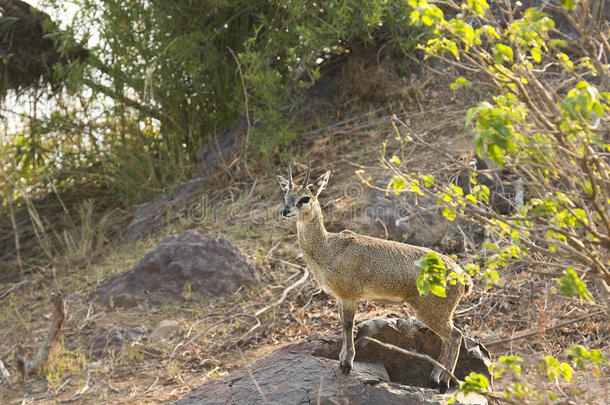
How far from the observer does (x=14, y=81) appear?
14922 millimetres

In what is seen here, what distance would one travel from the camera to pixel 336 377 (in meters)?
5.53

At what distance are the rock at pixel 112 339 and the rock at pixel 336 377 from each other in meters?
3.26

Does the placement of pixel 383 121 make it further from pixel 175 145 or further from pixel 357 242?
pixel 357 242

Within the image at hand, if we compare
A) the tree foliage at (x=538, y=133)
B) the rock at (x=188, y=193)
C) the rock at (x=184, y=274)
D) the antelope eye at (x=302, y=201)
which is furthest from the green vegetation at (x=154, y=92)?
the tree foliage at (x=538, y=133)

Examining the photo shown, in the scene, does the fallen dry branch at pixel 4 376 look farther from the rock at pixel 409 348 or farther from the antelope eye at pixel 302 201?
the antelope eye at pixel 302 201

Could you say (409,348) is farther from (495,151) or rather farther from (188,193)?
(188,193)

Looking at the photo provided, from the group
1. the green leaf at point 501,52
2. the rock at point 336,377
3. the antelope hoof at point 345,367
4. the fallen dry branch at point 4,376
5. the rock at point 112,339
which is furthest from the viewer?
the rock at point 112,339

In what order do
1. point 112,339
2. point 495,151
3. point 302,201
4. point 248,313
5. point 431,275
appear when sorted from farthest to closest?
point 248,313 → point 112,339 → point 302,201 → point 431,275 → point 495,151

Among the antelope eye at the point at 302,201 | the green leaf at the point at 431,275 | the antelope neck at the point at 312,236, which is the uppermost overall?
the antelope eye at the point at 302,201

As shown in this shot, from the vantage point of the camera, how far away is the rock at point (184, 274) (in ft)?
32.2

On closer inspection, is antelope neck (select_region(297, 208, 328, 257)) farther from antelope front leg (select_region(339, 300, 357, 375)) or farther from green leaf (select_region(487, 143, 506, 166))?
green leaf (select_region(487, 143, 506, 166))

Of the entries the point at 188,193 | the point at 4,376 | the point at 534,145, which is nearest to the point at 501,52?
the point at 534,145

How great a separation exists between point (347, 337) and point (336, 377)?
0.32m

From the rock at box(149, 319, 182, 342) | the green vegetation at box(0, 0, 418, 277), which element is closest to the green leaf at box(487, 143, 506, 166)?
the rock at box(149, 319, 182, 342)
